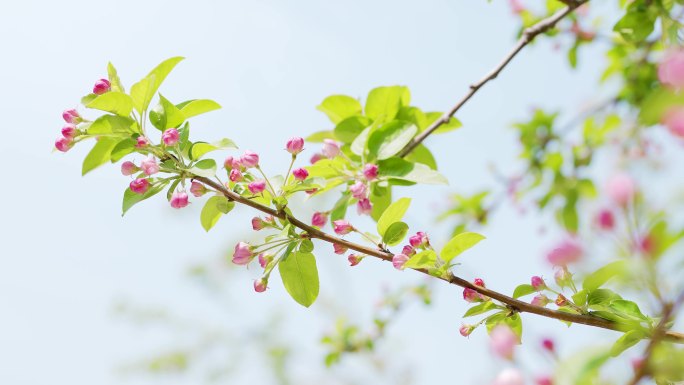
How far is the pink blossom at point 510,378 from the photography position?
0.52m

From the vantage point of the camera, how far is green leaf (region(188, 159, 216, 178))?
1.01 m

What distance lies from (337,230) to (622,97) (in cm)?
211

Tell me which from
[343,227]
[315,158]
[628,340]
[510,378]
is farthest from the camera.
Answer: [315,158]

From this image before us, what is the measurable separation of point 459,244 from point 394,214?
12 cm

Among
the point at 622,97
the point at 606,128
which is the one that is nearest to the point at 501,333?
the point at 606,128

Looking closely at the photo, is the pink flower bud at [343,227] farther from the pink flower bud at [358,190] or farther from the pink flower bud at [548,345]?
the pink flower bud at [548,345]

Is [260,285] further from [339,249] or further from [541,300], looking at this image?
[541,300]

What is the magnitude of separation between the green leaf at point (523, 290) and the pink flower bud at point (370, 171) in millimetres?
337

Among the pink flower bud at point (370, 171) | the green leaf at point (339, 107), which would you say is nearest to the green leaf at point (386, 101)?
the green leaf at point (339, 107)

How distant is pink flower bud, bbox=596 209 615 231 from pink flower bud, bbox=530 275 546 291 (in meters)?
0.44

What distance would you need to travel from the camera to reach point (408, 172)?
1.22 metres

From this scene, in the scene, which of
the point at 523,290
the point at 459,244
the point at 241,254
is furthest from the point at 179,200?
the point at 523,290

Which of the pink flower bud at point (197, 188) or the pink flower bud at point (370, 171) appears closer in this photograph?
the pink flower bud at point (197, 188)

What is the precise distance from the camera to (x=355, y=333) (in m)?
2.51
